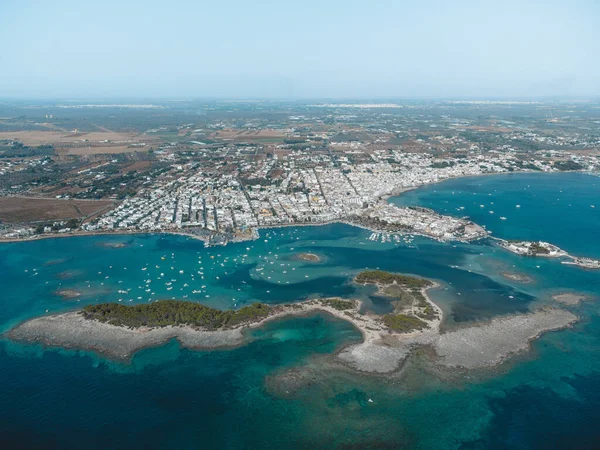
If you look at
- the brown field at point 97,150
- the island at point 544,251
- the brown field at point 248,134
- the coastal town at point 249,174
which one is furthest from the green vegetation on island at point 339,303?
the brown field at point 248,134

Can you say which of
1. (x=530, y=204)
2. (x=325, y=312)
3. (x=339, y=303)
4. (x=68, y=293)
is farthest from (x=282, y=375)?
(x=530, y=204)

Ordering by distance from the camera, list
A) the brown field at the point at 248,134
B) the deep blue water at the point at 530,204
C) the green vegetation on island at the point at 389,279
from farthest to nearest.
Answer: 1. the brown field at the point at 248,134
2. the deep blue water at the point at 530,204
3. the green vegetation on island at the point at 389,279

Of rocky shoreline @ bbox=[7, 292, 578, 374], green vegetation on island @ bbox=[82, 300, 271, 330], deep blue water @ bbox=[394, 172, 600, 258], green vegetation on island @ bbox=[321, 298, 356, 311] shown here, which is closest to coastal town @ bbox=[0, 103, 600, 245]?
deep blue water @ bbox=[394, 172, 600, 258]

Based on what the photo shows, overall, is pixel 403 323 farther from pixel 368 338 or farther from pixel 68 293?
pixel 68 293

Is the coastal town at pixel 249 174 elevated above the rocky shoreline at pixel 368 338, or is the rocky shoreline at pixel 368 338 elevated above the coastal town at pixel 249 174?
the coastal town at pixel 249 174

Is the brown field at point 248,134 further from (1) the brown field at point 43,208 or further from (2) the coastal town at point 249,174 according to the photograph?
(1) the brown field at point 43,208

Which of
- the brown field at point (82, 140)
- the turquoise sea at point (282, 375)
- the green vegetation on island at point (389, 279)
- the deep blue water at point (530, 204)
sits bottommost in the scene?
the turquoise sea at point (282, 375)

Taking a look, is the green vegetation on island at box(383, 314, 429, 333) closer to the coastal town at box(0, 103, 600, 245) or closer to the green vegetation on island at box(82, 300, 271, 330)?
the green vegetation on island at box(82, 300, 271, 330)
